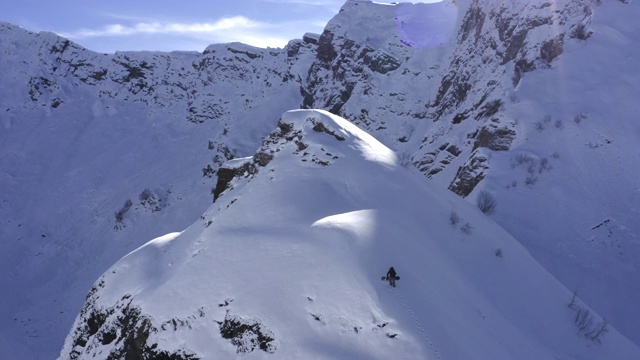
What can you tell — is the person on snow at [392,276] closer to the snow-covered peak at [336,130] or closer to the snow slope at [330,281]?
the snow slope at [330,281]

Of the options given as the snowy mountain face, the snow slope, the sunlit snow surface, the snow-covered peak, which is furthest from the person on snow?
the sunlit snow surface

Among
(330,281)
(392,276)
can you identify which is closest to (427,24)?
(392,276)

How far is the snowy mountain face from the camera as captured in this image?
9055 mm

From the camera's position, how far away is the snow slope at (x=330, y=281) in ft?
27.5

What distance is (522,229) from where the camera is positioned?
19297mm

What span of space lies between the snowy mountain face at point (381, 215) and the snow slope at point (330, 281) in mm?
54

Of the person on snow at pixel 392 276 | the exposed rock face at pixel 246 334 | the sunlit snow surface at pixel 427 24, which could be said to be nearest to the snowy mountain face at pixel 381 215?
the exposed rock face at pixel 246 334

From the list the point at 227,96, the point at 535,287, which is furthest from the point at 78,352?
the point at 227,96

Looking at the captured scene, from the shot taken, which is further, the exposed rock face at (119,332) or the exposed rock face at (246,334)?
the exposed rock face at (119,332)

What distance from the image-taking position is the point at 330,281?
9078mm

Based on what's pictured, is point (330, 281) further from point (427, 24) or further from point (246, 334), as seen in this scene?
point (427, 24)

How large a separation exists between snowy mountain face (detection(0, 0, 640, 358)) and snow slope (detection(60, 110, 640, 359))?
54 mm

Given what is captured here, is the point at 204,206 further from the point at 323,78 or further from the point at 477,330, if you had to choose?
the point at 477,330

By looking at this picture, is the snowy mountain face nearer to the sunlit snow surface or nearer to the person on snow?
the person on snow
